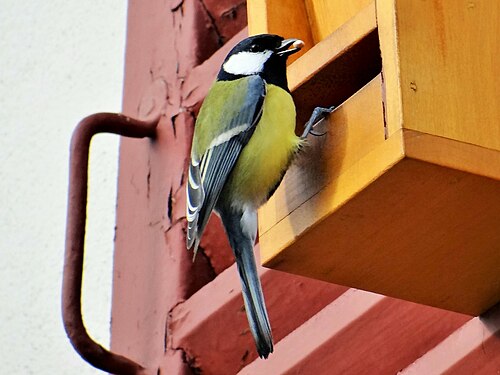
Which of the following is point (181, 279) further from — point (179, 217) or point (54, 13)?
point (54, 13)

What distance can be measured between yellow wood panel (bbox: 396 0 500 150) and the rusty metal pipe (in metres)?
0.80

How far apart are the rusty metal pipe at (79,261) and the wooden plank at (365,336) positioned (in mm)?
288

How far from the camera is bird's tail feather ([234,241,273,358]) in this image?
2354 millimetres

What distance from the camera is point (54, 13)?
3.87 m

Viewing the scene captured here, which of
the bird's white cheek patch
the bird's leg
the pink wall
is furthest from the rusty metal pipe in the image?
the bird's leg

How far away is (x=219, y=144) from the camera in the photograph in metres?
2.57

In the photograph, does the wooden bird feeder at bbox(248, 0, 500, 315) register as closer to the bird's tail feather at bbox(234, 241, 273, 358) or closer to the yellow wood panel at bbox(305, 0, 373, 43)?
the bird's tail feather at bbox(234, 241, 273, 358)

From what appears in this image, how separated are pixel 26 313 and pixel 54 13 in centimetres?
77

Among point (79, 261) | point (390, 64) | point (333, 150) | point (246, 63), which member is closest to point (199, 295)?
point (79, 261)

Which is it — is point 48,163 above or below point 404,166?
below

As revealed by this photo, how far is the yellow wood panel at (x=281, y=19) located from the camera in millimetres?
2611

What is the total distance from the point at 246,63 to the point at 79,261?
1.45ft

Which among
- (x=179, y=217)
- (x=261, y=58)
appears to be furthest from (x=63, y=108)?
(x=261, y=58)

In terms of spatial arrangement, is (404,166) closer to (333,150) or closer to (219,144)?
(333,150)
